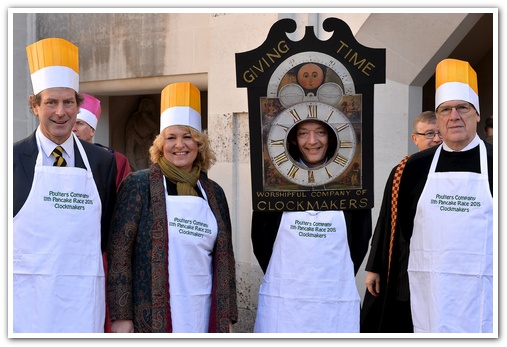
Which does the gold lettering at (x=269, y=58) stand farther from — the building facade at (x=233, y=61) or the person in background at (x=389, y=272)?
the building facade at (x=233, y=61)

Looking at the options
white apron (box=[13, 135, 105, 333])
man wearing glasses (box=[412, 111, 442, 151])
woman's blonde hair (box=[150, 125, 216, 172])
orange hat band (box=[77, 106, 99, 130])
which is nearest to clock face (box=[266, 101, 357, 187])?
woman's blonde hair (box=[150, 125, 216, 172])

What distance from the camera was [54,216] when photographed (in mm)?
4129

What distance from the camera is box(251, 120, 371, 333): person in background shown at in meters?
4.57

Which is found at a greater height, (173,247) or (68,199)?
(68,199)

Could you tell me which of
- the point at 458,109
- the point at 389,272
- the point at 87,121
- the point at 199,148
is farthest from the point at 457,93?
→ the point at 87,121

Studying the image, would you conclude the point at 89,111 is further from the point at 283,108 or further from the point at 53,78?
the point at 283,108

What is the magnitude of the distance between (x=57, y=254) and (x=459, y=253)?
2107 millimetres

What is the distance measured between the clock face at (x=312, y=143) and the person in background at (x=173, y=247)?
15.2 inches

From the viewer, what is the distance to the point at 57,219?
4.13m

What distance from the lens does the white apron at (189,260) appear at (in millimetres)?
4320

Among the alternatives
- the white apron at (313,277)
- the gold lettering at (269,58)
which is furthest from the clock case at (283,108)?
the white apron at (313,277)

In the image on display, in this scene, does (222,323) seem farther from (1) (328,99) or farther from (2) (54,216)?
(1) (328,99)

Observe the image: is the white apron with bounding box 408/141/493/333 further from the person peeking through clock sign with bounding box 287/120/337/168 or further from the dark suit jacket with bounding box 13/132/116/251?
the dark suit jacket with bounding box 13/132/116/251
